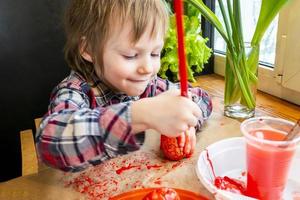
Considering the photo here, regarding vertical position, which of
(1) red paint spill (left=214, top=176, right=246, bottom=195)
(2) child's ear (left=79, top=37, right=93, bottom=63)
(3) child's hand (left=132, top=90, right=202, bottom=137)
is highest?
(2) child's ear (left=79, top=37, right=93, bottom=63)

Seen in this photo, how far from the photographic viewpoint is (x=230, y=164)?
1.74 ft

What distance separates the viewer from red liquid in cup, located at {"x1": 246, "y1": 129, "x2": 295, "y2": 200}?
1.35 ft

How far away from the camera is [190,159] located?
1.84 feet

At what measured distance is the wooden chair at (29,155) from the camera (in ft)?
2.34

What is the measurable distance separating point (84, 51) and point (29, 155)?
32 cm

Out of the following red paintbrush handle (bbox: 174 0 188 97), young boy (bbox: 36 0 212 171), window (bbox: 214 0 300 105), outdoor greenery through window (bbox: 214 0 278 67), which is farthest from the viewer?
outdoor greenery through window (bbox: 214 0 278 67)

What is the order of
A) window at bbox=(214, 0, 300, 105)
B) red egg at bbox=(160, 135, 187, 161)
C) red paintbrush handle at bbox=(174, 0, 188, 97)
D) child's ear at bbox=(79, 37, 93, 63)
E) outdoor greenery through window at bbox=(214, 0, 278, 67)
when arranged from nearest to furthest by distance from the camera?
red paintbrush handle at bbox=(174, 0, 188, 97) < red egg at bbox=(160, 135, 187, 161) < child's ear at bbox=(79, 37, 93, 63) < window at bbox=(214, 0, 300, 105) < outdoor greenery through window at bbox=(214, 0, 278, 67)

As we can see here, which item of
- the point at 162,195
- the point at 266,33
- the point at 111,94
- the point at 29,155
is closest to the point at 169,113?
the point at 162,195

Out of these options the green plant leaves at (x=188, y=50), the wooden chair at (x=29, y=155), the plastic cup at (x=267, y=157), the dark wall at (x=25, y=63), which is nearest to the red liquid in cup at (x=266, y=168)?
the plastic cup at (x=267, y=157)

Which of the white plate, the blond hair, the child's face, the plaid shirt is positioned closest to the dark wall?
the blond hair

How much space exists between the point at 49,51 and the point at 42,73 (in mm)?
70

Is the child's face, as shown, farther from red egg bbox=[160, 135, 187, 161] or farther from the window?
the window

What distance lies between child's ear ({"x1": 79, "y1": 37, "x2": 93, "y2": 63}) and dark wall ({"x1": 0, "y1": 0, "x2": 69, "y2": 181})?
365mm

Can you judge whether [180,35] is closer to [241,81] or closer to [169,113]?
[169,113]
